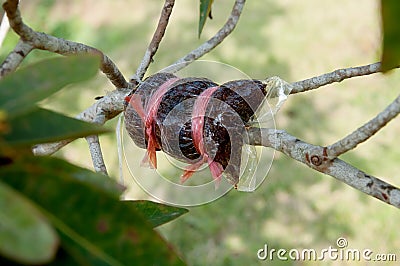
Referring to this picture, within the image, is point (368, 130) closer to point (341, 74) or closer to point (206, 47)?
point (341, 74)

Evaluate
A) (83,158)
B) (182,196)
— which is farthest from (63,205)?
(83,158)

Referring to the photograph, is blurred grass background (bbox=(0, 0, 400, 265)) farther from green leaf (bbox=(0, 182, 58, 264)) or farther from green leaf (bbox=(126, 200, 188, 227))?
green leaf (bbox=(0, 182, 58, 264))

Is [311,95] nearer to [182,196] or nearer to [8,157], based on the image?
[182,196]

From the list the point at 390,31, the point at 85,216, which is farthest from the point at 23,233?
the point at 390,31

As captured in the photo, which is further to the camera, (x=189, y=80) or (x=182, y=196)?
(x=182, y=196)

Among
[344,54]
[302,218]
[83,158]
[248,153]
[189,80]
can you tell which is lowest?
[302,218]

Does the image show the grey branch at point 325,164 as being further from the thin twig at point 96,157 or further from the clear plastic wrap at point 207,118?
the thin twig at point 96,157
